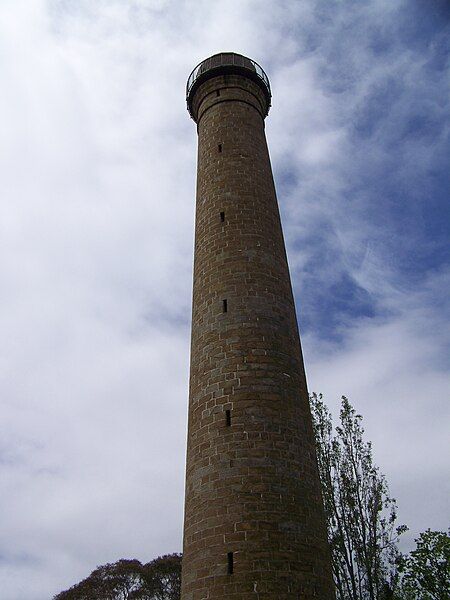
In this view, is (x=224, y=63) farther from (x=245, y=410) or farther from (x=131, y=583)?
(x=131, y=583)

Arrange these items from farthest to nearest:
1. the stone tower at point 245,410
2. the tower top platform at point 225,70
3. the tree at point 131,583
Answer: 1. the tree at point 131,583
2. the tower top platform at point 225,70
3. the stone tower at point 245,410

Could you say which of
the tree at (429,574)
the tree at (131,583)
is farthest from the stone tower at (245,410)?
the tree at (131,583)

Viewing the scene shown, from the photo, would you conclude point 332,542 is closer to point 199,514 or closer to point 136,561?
point 199,514

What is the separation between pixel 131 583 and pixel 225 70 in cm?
3528

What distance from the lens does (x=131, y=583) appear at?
3894 centimetres

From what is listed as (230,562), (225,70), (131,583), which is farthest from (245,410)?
(131,583)

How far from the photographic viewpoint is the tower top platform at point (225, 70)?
19.2 metres

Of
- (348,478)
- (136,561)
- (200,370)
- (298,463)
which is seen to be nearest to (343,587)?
(348,478)

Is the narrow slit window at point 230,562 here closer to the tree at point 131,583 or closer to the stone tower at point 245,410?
the stone tower at point 245,410

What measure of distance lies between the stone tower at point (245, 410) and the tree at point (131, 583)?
29718 mm

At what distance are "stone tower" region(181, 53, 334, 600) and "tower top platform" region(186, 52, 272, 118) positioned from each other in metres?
2.54

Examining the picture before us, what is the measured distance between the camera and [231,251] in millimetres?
15258

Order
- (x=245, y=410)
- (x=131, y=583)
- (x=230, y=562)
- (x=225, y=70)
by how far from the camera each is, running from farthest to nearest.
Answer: (x=131, y=583) → (x=225, y=70) → (x=245, y=410) → (x=230, y=562)

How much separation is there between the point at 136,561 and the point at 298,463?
110 feet
